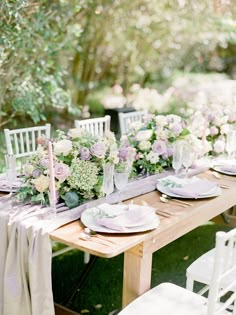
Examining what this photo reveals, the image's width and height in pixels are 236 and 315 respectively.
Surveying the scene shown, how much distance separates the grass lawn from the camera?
8.82 feet

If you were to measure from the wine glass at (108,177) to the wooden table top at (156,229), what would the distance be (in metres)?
0.20

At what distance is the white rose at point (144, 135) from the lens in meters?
2.58

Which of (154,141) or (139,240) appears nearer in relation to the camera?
(139,240)

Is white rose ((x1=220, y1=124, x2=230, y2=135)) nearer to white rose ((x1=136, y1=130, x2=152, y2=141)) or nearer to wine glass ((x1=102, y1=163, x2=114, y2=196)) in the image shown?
white rose ((x1=136, y1=130, x2=152, y2=141))

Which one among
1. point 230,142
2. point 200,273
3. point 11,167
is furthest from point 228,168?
point 11,167

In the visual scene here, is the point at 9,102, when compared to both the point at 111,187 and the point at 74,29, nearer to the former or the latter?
the point at 74,29

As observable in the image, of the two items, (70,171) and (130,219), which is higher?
(70,171)

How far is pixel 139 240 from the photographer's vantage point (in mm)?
1747

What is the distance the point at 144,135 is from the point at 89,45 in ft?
16.1

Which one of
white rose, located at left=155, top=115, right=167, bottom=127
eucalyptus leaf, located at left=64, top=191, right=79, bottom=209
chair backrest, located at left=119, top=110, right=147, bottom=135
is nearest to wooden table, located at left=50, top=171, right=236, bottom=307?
eucalyptus leaf, located at left=64, top=191, right=79, bottom=209

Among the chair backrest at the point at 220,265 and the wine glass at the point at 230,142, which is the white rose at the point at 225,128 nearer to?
the wine glass at the point at 230,142

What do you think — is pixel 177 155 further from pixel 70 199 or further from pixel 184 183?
pixel 70 199

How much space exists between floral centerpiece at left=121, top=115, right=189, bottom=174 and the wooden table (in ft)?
1.21

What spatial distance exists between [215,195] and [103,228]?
0.74 m
